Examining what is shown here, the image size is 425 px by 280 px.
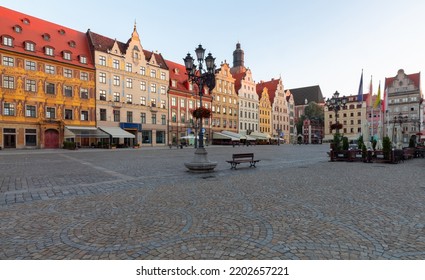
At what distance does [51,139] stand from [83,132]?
4.30 m

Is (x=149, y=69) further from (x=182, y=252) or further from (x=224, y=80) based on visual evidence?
(x=182, y=252)

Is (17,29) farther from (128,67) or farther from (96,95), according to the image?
(128,67)

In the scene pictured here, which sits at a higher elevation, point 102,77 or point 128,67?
point 128,67

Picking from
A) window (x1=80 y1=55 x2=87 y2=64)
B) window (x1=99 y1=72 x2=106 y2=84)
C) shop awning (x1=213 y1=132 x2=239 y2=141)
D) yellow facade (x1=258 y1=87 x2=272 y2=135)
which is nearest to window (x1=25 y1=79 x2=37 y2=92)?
window (x1=80 y1=55 x2=87 y2=64)

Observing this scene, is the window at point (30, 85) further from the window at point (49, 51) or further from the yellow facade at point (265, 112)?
the yellow facade at point (265, 112)

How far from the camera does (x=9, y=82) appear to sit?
3056 cm

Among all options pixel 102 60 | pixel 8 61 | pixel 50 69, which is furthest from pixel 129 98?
pixel 8 61

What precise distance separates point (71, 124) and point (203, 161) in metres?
31.7

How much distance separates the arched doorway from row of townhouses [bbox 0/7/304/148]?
0.12m

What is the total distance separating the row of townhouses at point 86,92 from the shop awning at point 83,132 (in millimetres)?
126

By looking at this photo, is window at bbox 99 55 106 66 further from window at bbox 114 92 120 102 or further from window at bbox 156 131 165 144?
window at bbox 156 131 165 144

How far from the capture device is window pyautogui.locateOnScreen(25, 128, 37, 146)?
32.0m

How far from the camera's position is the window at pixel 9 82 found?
30220 millimetres

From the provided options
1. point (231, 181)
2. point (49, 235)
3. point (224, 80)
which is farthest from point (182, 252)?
point (224, 80)
